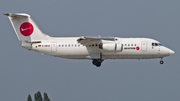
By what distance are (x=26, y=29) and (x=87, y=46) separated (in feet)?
17.9

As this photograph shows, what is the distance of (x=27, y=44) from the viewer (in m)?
36.4

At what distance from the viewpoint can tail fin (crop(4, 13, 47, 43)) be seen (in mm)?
36406

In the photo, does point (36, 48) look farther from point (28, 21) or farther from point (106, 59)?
point (106, 59)

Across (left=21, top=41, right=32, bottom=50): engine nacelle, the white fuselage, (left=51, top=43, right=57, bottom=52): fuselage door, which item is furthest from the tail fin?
(left=51, top=43, right=57, bottom=52): fuselage door

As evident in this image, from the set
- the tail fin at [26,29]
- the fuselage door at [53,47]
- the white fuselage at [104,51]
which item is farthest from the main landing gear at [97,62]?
the tail fin at [26,29]

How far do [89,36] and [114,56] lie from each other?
2.74 metres

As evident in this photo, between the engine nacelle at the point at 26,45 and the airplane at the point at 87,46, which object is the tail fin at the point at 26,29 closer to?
the airplane at the point at 87,46

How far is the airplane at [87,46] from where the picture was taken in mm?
35094

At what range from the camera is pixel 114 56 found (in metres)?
35.6

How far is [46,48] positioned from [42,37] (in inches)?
47.4

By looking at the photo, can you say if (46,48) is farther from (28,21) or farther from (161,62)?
(161,62)

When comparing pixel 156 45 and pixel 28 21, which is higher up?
pixel 28 21

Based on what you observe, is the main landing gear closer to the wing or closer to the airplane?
the airplane

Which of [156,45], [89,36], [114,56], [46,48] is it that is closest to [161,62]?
[156,45]
